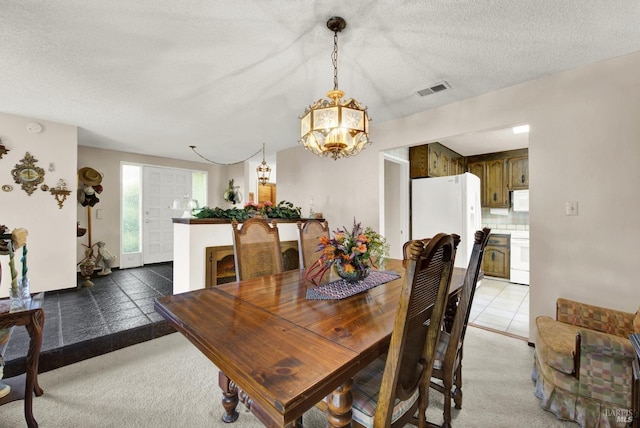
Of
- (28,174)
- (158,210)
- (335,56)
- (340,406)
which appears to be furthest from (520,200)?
(28,174)

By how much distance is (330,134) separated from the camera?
1.92m

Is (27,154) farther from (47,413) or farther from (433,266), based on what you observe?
(433,266)

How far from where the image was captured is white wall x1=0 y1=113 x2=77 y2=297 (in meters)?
3.34

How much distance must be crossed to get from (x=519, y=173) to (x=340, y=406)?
17.8ft

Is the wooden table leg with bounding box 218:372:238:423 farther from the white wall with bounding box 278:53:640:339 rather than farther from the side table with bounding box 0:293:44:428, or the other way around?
the white wall with bounding box 278:53:640:339

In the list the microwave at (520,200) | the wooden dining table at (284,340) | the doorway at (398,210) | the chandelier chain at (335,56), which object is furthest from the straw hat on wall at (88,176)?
the microwave at (520,200)

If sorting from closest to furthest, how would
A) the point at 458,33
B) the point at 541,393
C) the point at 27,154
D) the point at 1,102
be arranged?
the point at 541,393 → the point at 458,33 → the point at 1,102 → the point at 27,154

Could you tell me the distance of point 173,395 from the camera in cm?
183

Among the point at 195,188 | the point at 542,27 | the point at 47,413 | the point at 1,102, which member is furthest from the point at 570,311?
the point at 195,188

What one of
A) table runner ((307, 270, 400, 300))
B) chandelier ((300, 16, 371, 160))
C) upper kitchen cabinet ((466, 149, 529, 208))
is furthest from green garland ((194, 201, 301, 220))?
upper kitchen cabinet ((466, 149, 529, 208))

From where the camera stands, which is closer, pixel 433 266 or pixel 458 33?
pixel 433 266

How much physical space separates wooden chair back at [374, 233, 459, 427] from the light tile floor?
2.21m

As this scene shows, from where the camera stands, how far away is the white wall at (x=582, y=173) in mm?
2102

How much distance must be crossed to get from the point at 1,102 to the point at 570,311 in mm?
5753
